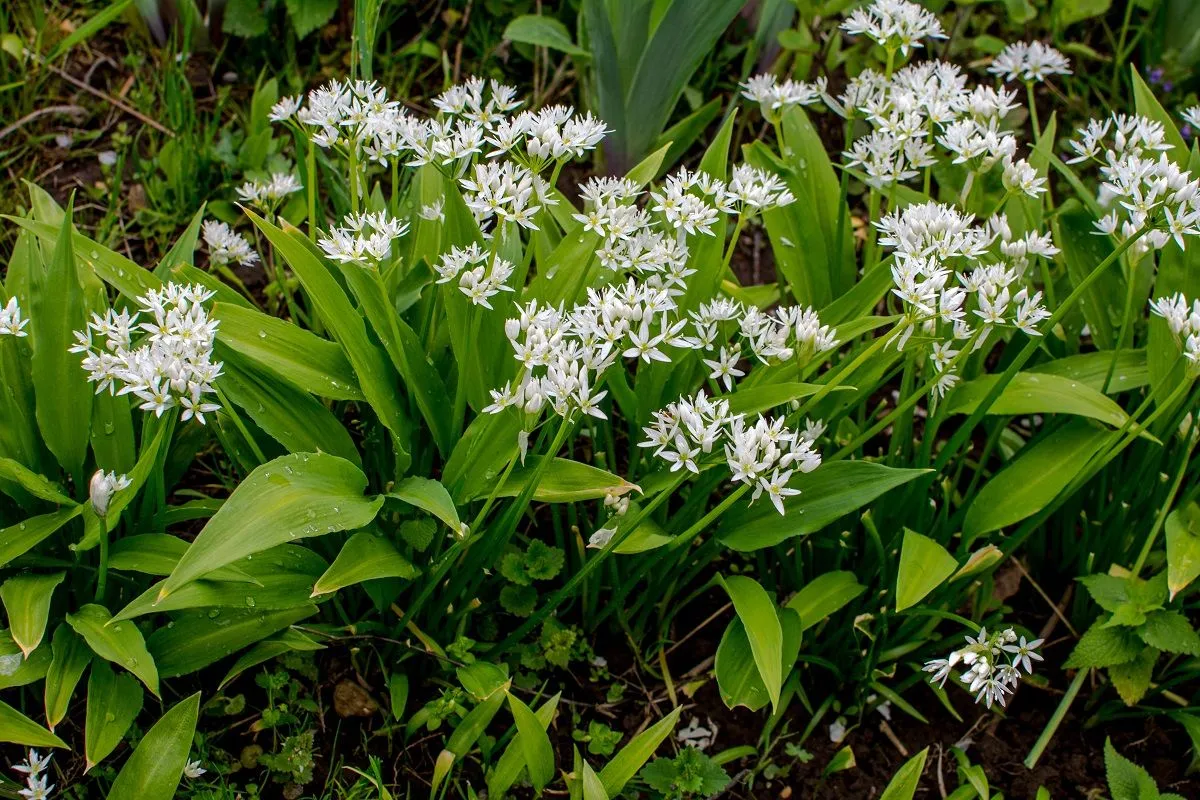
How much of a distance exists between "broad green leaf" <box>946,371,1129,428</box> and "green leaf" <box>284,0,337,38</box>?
234 cm

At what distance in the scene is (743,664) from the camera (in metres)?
2.29

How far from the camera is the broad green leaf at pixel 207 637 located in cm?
215

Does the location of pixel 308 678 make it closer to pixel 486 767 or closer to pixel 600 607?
pixel 486 767

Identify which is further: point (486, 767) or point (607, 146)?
point (607, 146)

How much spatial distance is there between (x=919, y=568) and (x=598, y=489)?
673 mm

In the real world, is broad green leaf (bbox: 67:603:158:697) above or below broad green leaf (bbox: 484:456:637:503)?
below

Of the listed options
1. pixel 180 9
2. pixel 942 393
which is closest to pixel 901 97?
pixel 942 393

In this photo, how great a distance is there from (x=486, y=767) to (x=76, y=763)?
0.81 m

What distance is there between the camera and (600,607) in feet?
8.64

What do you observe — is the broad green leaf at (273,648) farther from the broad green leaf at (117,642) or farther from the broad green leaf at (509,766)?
the broad green leaf at (509,766)

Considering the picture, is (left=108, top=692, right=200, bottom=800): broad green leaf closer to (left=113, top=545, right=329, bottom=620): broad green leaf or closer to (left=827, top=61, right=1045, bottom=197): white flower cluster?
(left=113, top=545, right=329, bottom=620): broad green leaf

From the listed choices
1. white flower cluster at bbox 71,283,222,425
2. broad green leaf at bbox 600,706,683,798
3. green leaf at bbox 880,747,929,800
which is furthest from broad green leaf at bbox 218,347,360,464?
green leaf at bbox 880,747,929,800

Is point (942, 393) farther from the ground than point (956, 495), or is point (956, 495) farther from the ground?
point (942, 393)

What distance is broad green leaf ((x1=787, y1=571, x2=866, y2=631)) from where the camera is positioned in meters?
2.38
